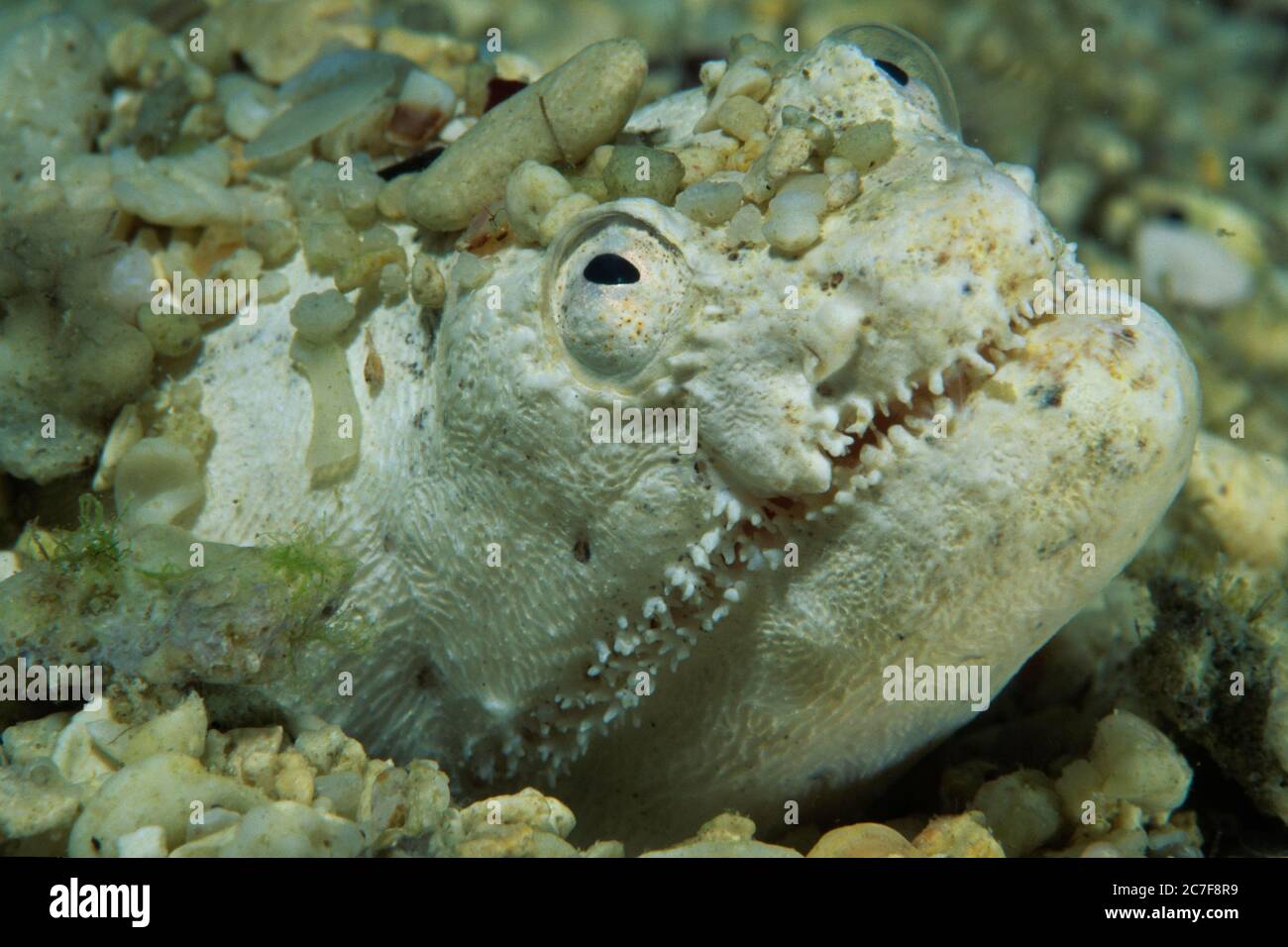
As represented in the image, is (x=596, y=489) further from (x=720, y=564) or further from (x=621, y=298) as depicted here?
(x=621, y=298)

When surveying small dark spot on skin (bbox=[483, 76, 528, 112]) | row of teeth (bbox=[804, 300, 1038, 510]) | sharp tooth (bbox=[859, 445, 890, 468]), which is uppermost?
small dark spot on skin (bbox=[483, 76, 528, 112])

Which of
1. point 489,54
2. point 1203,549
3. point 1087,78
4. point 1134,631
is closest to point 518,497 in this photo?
point 1134,631

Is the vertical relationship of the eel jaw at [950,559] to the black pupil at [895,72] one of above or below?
below

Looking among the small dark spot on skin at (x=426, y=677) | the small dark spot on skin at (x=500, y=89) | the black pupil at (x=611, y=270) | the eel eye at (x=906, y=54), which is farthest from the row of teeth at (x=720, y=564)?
the small dark spot on skin at (x=500, y=89)

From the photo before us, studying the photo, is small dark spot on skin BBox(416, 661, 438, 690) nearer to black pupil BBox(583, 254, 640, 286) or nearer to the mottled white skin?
the mottled white skin

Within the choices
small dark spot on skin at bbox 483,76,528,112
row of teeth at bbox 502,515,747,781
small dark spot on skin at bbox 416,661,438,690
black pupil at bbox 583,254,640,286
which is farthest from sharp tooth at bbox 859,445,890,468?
small dark spot on skin at bbox 483,76,528,112

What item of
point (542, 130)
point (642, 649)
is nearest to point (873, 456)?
point (642, 649)

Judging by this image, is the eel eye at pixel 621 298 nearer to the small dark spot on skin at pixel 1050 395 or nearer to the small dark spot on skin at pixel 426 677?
the small dark spot on skin at pixel 1050 395
